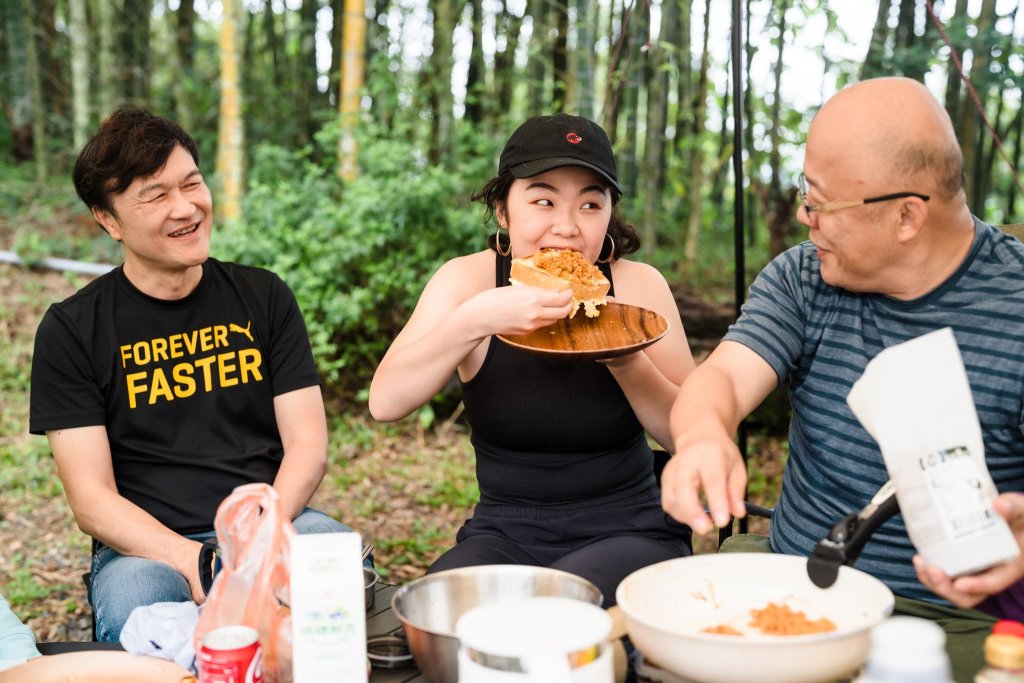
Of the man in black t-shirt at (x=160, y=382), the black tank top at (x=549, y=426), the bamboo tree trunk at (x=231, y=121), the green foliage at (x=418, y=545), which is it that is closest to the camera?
the black tank top at (x=549, y=426)

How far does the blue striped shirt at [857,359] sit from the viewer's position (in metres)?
1.95

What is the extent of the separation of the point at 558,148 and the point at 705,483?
1.04 m

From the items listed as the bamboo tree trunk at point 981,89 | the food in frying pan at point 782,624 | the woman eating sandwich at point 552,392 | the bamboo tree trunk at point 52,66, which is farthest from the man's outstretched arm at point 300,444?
the bamboo tree trunk at point 52,66

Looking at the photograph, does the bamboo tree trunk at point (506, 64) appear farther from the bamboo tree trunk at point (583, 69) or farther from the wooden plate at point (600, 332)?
the wooden plate at point (600, 332)

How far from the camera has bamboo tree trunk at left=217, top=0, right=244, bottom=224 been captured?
7301 mm

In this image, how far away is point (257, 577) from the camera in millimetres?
1534

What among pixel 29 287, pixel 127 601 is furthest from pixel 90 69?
pixel 127 601

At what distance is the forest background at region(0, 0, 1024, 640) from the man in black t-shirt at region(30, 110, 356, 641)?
1639 millimetres

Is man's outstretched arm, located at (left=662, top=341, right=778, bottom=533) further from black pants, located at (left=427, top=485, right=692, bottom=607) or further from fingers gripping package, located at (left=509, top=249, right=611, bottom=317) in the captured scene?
black pants, located at (left=427, top=485, right=692, bottom=607)

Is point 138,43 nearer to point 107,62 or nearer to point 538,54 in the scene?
point 107,62

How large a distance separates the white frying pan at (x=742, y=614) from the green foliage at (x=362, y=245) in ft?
14.6

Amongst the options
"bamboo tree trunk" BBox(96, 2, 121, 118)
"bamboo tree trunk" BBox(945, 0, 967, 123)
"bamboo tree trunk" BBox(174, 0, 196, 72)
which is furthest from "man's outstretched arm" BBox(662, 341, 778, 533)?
"bamboo tree trunk" BBox(174, 0, 196, 72)

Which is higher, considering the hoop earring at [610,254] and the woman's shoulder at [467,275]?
the hoop earring at [610,254]

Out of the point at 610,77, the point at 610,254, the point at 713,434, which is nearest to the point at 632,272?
the point at 610,254
